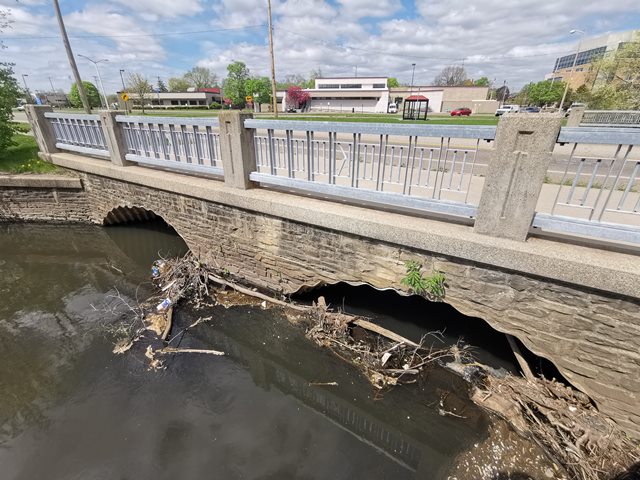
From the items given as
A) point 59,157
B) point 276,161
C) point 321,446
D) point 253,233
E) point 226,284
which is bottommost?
point 321,446

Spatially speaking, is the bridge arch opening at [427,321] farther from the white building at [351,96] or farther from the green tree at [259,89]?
the green tree at [259,89]

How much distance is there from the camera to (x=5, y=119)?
9.11 m

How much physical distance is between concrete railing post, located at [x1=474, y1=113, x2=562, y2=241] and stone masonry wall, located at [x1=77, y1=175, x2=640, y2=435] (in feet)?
1.67

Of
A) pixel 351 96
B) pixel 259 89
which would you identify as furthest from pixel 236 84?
pixel 351 96

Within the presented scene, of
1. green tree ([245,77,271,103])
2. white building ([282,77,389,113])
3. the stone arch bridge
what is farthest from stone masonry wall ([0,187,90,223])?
green tree ([245,77,271,103])

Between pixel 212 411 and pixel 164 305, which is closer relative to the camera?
pixel 212 411

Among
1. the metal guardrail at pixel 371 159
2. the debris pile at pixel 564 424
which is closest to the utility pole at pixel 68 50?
the metal guardrail at pixel 371 159

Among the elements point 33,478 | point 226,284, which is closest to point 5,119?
point 226,284

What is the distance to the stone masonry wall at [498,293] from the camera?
9.92ft

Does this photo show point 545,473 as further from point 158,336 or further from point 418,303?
point 158,336

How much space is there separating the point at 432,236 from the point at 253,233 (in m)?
2.89

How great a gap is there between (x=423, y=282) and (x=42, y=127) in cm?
1019

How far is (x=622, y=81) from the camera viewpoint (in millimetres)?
17359

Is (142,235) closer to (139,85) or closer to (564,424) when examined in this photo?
(564,424)
